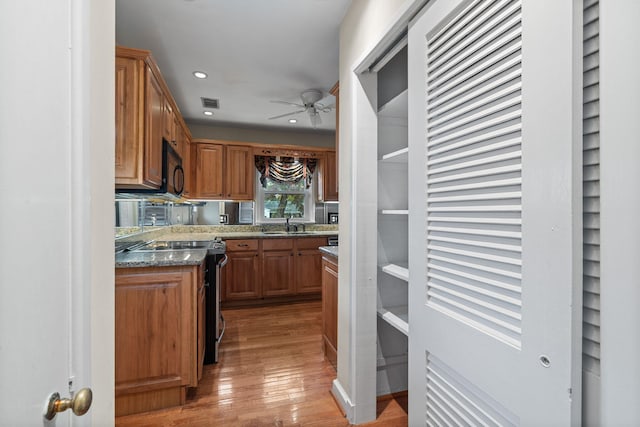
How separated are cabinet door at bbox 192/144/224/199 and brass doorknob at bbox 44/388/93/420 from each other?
3.93 metres

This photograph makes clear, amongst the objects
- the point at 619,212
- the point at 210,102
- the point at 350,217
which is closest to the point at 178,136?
the point at 210,102

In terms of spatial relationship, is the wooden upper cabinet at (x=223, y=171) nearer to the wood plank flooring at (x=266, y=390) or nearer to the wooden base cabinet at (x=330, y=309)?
the wood plank flooring at (x=266, y=390)

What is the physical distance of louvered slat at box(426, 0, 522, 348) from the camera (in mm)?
778

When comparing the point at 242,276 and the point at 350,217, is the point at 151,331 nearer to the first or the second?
the point at 350,217

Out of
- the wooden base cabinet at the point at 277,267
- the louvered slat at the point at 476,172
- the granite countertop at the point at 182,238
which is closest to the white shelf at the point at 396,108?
the louvered slat at the point at 476,172

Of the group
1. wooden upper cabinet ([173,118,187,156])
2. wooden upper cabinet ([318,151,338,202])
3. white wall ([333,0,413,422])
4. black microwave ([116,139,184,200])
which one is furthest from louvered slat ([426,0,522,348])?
wooden upper cabinet ([318,151,338,202])

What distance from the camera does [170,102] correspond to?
275cm

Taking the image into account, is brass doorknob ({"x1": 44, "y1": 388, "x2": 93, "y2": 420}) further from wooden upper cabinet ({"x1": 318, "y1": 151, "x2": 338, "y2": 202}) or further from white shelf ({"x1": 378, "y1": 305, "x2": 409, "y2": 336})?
wooden upper cabinet ({"x1": 318, "y1": 151, "x2": 338, "y2": 202})

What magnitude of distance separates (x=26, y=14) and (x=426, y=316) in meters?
1.34

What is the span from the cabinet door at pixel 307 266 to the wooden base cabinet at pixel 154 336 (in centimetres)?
228

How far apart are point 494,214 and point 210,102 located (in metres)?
3.71

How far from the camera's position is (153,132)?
84.7 inches

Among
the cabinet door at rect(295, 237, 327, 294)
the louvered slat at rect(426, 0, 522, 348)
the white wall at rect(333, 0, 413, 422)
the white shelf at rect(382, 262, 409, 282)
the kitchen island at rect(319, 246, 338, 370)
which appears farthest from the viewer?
the cabinet door at rect(295, 237, 327, 294)

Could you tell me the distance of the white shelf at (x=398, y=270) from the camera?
1482 mm
